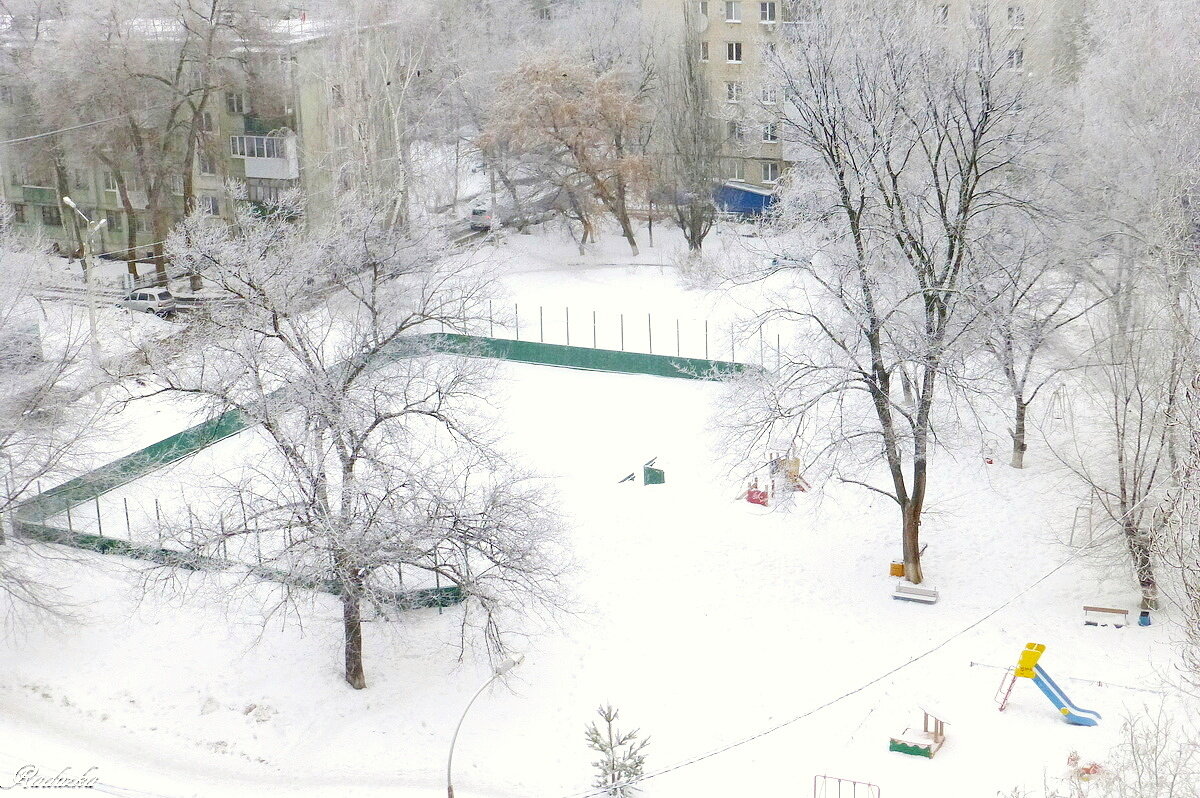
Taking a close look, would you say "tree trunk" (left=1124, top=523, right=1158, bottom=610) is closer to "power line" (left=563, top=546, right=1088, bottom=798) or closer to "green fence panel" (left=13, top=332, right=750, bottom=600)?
"power line" (left=563, top=546, right=1088, bottom=798)

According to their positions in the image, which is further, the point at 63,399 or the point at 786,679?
the point at 63,399

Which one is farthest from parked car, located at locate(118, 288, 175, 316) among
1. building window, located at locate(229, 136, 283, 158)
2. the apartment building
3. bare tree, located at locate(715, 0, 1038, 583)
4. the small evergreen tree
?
the small evergreen tree

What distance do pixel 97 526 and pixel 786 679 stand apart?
Answer: 16189 millimetres

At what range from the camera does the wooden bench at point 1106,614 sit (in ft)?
85.3

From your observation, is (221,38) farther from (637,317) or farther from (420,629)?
(420,629)

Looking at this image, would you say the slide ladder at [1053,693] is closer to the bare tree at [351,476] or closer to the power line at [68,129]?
the bare tree at [351,476]

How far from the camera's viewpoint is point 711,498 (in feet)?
105

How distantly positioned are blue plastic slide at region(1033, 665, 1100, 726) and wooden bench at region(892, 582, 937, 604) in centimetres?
418

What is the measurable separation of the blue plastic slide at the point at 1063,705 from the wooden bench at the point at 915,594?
418 centimetres

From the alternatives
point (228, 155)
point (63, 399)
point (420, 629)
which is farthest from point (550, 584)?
point (228, 155)

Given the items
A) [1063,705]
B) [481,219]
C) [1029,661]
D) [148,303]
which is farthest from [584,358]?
[1063,705]

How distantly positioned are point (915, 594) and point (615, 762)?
8.20 meters

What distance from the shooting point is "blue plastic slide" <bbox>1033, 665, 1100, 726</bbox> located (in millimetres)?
23078

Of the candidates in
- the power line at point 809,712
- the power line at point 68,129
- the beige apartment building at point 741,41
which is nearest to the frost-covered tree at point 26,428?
the power line at point 809,712
